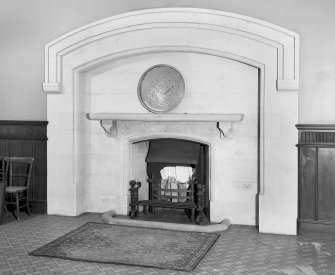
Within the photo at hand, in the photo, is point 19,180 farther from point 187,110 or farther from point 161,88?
point 187,110

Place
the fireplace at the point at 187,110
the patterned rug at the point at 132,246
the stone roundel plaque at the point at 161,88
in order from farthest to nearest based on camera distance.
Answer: the stone roundel plaque at the point at 161,88 → the fireplace at the point at 187,110 → the patterned rug at the point at 132,246

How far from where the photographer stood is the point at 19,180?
26.5 feet

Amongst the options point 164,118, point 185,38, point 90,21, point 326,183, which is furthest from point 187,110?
point 326,183

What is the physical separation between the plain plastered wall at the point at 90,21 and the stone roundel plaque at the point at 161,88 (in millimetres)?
1048

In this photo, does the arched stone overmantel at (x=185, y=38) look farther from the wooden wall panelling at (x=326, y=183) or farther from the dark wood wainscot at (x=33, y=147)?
the wooden wall panelling at (x=326, y=183)

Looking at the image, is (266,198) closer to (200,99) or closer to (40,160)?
(200,99)

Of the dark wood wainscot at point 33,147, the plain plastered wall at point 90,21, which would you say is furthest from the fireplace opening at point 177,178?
the plain plastered wall at point 90,21

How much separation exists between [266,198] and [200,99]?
189 cm

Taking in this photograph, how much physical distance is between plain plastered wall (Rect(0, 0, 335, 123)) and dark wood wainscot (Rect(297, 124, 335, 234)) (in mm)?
254

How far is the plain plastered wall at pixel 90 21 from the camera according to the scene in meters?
6.62

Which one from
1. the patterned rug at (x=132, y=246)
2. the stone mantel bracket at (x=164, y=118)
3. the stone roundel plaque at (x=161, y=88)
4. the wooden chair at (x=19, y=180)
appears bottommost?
the patterned rug at (x=132, y=246)

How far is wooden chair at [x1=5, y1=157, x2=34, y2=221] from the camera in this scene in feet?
25.1

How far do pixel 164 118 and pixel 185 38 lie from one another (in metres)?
1.29

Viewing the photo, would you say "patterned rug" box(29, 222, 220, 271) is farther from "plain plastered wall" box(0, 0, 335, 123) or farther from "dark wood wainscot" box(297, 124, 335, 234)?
"plain plastered wall" box(0, 0, 335, 123)
